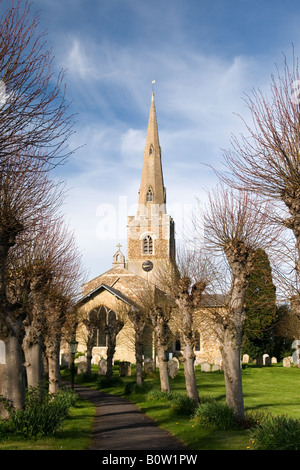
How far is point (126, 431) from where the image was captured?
45.7ft

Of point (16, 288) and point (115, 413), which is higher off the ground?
point (16, 288)

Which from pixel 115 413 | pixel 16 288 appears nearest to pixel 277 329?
pixel 115 413

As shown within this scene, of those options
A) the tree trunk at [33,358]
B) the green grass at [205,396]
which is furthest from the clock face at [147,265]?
the tree trunk at [33,358]

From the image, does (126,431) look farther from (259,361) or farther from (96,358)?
(259,361)

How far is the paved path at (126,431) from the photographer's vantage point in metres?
11.5

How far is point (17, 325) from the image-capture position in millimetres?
12961

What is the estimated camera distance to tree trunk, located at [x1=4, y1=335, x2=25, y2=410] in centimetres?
1206

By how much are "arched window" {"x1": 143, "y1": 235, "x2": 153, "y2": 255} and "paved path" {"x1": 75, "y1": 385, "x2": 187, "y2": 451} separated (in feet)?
123

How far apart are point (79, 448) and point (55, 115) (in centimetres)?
743

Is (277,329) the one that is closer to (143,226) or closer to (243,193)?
(143,226)

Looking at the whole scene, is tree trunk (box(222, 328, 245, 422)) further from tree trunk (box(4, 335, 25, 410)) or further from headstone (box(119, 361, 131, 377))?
headstone (box(119, 361, 131, 377))

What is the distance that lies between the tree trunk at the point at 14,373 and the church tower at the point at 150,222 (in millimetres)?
43797

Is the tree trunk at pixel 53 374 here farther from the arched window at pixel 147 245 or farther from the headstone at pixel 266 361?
the arched window at pixel 147 245

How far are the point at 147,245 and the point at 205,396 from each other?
3714cm
